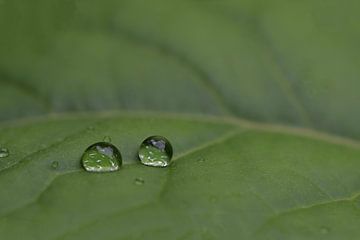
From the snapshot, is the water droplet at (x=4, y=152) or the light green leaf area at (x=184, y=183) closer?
the light green leaf area at (x=184, y=183)

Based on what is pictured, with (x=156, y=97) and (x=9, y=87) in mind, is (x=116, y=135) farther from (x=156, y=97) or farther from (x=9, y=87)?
(x=9, y=87)

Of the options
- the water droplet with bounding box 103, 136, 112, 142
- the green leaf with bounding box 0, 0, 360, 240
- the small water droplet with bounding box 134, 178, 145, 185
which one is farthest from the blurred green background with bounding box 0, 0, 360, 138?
the small water droplet with bounding box 134, 178, 145, 185

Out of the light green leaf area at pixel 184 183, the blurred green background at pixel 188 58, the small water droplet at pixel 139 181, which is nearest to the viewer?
the light green leaf area at pixel 184 183

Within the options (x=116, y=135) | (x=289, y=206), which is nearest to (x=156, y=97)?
(x=116, y=135)

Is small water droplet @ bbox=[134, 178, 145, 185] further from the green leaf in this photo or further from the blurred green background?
the blurred green background

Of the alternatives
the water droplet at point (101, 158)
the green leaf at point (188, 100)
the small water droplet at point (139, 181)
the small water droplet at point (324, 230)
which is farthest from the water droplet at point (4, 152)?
the small water droplet at point (324, 230)

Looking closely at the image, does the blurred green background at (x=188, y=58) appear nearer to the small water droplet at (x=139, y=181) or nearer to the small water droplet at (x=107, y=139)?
the small water droplet at (x=107, y=139)

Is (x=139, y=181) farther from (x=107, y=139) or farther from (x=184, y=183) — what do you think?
(x=107, y=139)
